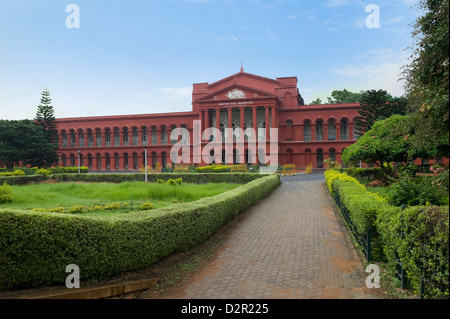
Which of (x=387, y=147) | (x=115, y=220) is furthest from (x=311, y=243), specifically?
(x=387, y=147)

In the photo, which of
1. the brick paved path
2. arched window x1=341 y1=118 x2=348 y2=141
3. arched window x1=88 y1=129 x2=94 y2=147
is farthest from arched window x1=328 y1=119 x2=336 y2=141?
arched window x1=88 y1=129 x2=94 y2=147

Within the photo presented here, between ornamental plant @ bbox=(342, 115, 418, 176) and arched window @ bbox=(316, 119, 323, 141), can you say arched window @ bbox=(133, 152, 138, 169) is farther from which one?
ornamental plant @ bbox=(342, 115, 418, 176)

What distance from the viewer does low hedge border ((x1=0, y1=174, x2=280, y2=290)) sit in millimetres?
3855

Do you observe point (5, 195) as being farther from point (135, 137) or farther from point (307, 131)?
point (135, 137)

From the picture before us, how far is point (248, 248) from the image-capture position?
6.98 m

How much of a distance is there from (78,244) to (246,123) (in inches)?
1432

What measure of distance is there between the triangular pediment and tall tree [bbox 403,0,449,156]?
104 ft

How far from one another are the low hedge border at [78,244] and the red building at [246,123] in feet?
101

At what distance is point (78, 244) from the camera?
14.0 ft

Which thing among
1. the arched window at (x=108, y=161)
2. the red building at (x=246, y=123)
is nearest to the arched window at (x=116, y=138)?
the red building at (x=246, y=123)

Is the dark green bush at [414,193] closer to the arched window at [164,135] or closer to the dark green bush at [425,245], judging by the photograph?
the dark green bush at [425,245]

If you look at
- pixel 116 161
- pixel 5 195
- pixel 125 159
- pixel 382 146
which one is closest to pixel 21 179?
pixel 5 195

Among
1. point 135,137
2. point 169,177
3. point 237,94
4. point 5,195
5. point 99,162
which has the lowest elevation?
point 169,177

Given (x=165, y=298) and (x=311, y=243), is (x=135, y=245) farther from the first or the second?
(x=311, y=243)
